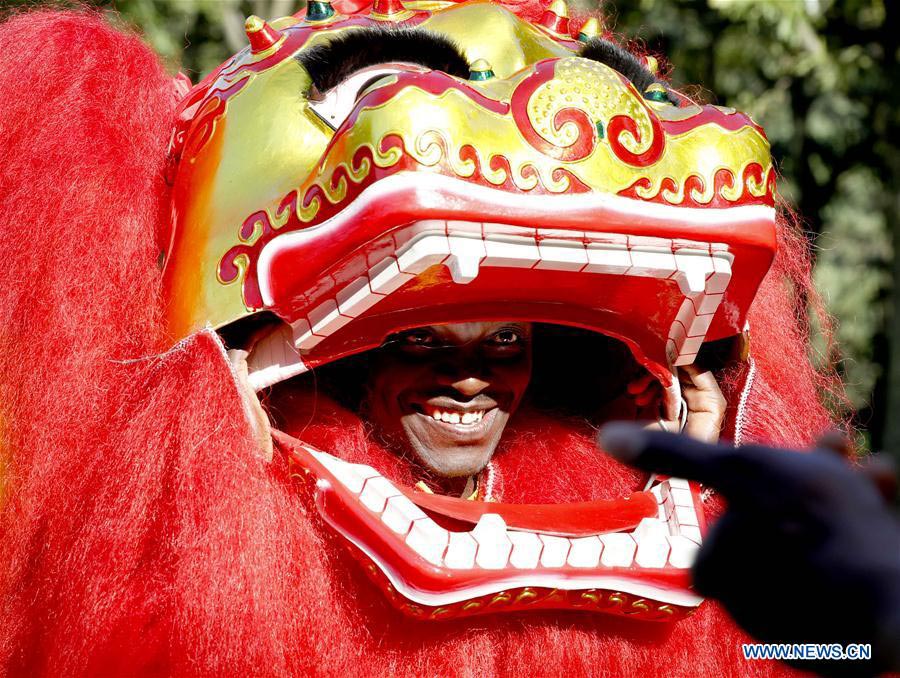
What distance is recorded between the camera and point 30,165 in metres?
1.72

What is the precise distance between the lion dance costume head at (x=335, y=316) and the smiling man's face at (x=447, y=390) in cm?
2

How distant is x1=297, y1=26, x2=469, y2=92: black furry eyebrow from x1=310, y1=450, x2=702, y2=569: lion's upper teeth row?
1.72ft

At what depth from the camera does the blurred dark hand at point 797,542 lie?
671mm

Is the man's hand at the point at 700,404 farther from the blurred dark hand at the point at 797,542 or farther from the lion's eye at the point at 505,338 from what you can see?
the blurred dark hand at the point at 797,542

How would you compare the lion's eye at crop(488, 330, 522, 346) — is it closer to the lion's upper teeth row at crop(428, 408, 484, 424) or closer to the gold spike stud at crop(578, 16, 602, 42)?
the lion's upper teeth row at crop(428, 408, 484, 424)

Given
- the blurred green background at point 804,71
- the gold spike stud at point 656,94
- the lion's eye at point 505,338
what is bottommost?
the blurred green background at point 804,71

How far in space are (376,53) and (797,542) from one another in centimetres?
108

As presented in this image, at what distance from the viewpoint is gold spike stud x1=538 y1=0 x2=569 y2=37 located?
6.16 ft

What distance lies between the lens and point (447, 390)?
5.86ft

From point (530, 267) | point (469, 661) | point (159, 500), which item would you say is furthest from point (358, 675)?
point (530, 267)

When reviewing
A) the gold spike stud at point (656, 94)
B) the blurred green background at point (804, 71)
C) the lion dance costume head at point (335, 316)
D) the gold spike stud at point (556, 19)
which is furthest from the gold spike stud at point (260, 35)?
the blurred green background at point (804, 71)
